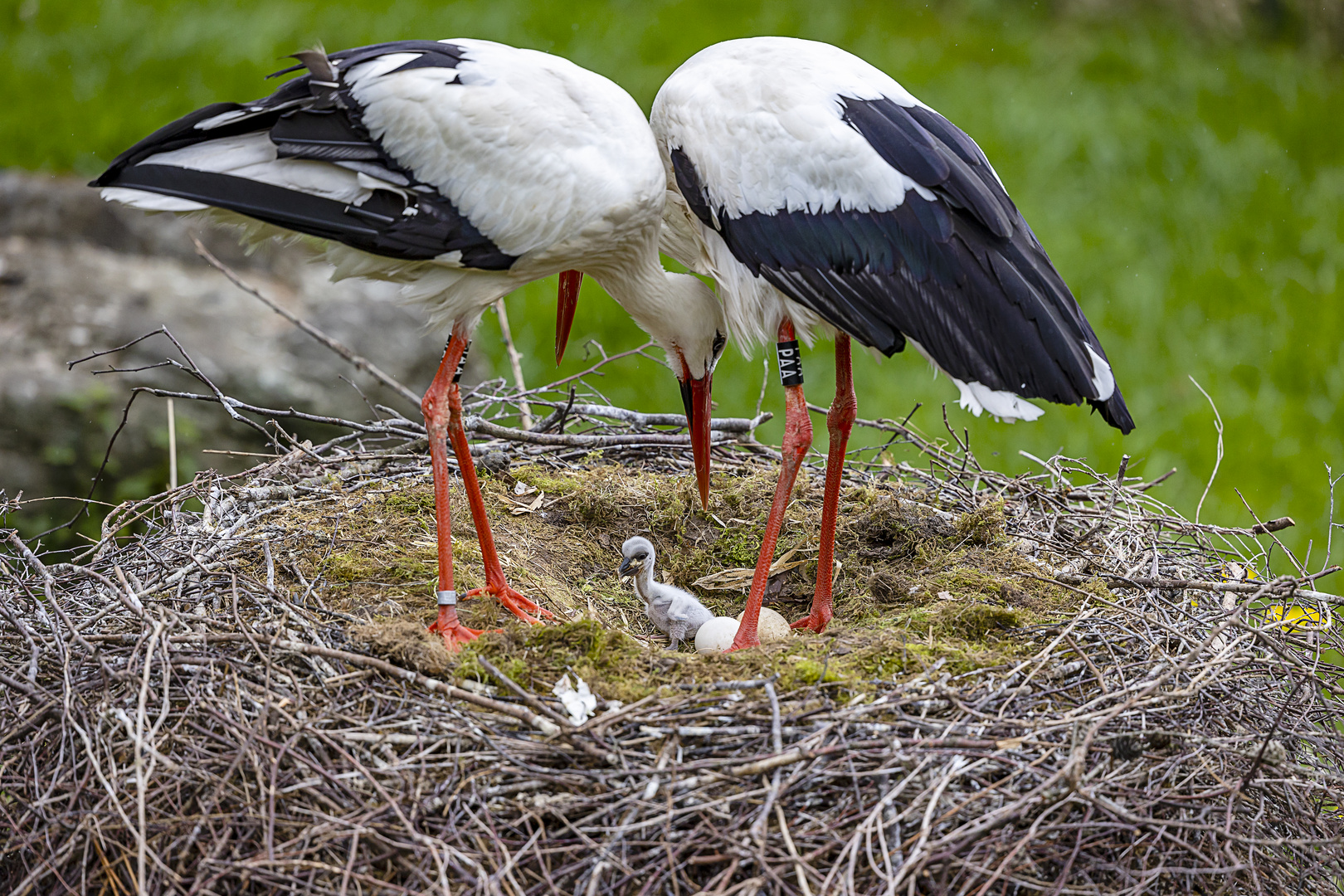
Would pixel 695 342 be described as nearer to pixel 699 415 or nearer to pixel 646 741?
pixel 699 415

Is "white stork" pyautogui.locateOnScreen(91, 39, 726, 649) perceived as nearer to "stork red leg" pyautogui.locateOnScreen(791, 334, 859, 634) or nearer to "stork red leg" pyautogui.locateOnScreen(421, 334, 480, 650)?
"stork red leg" pyautogui.locateOnScreen(421, 334, 480, 650)

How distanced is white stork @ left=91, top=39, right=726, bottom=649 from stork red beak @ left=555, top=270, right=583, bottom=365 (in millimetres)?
619

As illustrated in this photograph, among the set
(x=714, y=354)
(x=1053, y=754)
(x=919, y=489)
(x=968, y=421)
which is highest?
(x=714, y=354)

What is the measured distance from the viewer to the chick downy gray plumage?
11.5ft

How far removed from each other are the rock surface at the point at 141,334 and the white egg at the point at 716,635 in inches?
110

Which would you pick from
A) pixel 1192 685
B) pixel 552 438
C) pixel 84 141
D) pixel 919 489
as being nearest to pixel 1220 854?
pixel 1192 685

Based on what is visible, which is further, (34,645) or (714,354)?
(714,354)

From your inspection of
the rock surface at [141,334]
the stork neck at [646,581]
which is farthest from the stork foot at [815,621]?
the rock surface at [141,334]

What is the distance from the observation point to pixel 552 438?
164 inches

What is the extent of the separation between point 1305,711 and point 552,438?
2.57 meters

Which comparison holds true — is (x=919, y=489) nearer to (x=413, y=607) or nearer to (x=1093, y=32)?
(x=413, y=607)

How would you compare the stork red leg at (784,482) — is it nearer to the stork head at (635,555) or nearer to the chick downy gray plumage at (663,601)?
the chick downy gray plumage at (663,601)

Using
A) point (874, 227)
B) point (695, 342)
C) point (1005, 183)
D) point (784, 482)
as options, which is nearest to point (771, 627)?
point (784, 482)

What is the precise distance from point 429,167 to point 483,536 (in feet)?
3.82
